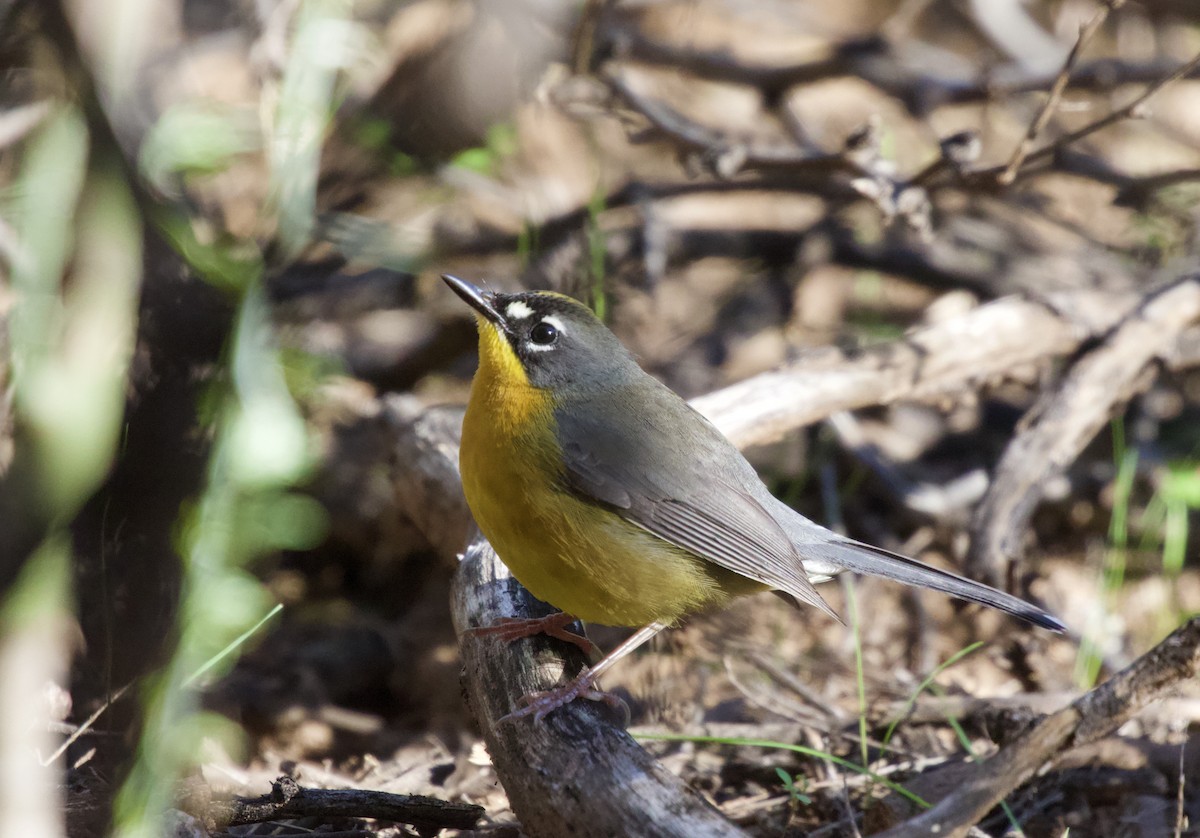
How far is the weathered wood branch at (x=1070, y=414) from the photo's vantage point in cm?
528

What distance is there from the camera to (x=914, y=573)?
157 inches

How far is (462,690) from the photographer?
3.92 metres

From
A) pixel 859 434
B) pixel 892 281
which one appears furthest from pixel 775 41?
pixel 859 434

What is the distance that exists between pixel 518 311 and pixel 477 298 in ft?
0.57

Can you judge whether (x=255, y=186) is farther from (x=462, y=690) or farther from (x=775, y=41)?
(x=775, y=41)

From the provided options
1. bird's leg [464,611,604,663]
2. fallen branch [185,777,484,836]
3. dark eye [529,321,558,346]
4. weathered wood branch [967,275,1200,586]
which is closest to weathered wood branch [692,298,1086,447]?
weathered wood branch [967,275,1200,586]

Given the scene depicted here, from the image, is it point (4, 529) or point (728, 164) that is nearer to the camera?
point (4, 529)

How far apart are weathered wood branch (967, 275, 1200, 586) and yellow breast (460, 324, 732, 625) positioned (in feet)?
6.36

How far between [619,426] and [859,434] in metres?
2.56

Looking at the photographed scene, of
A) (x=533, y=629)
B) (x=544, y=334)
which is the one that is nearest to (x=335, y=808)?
(x=533, y=629)

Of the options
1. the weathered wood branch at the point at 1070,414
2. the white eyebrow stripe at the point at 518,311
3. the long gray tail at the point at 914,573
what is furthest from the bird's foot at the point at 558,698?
the weathered wood branch at the point at 1070,414

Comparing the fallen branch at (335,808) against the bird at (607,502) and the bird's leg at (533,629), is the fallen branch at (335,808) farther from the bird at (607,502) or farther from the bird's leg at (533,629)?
the bird's leg at (533,629)

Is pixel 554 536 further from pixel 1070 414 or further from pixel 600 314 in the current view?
pixel 1070 414

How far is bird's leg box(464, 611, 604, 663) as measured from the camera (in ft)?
12.6
